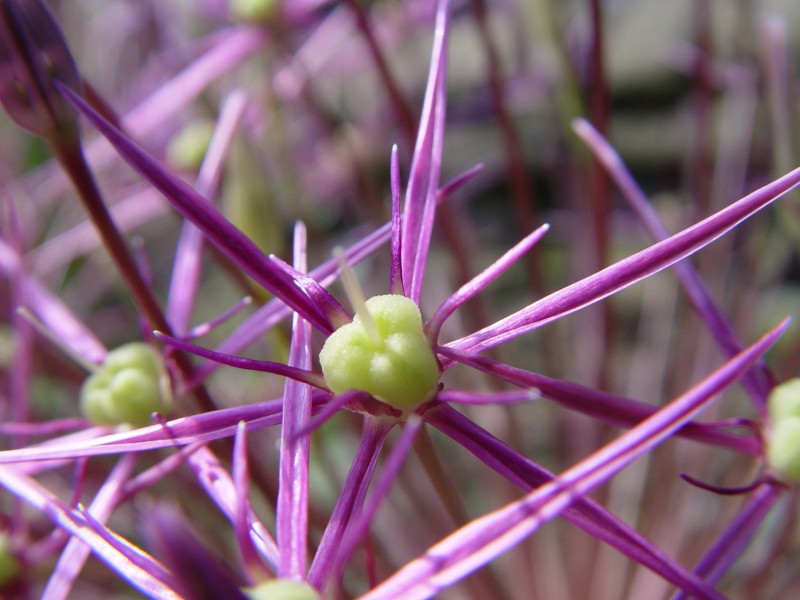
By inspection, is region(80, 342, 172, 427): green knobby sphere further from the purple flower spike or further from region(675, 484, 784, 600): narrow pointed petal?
region(675, 484, 784, 600): narrow pointed petal

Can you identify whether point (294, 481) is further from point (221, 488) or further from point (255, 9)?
point (255, 9)

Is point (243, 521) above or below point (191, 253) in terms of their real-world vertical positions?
below

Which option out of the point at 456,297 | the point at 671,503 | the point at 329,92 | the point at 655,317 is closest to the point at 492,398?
the point at 456,297

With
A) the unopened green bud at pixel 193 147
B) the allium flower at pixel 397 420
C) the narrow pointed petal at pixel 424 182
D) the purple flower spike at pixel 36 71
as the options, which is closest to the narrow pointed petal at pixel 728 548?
the allium flower at pixel 397 420

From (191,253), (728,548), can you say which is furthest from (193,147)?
(728,548)

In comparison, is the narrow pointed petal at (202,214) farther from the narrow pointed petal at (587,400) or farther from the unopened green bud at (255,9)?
the unopened green bud at (255,9)

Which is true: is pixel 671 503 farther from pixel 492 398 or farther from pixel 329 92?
pixel 329 92
